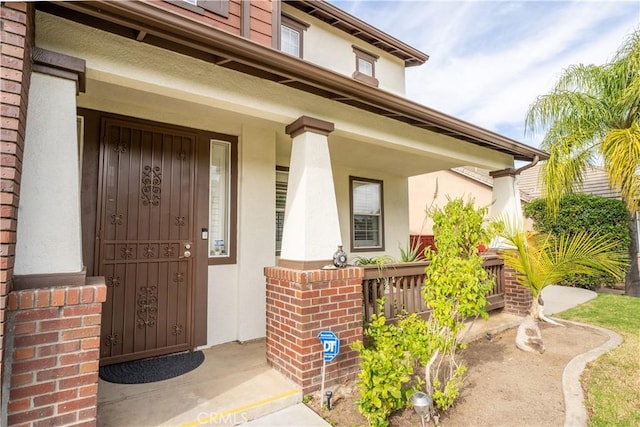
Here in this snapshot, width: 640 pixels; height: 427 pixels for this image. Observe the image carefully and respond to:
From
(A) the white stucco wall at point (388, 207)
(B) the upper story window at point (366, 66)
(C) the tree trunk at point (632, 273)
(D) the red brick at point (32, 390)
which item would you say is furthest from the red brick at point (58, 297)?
(C) the tree trunk at point (632, 273)

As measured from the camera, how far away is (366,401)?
247 cm

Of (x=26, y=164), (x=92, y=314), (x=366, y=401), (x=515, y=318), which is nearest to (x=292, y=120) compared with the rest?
(x=26, y=164)

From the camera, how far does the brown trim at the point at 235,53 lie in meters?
2.30

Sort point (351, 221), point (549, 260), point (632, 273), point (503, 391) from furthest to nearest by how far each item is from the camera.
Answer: point (632, 273)
point (351, 221)
point (549, 260)
point (503, 391)

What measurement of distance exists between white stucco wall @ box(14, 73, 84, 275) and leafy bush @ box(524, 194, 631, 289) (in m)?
9.76

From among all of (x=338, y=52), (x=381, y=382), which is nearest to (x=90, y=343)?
(x=381, y=382)

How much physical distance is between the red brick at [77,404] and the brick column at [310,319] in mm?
1592

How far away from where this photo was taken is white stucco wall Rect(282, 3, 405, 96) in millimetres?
6805

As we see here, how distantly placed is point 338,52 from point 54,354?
7029 millimetres

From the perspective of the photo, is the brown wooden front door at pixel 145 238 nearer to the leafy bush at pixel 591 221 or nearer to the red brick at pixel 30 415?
the red brick at pixel 30 415

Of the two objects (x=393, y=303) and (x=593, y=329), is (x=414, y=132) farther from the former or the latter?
(x=593, y=329)

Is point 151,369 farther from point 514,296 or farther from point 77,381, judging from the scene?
point 514,296

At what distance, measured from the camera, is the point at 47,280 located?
2.18 meters

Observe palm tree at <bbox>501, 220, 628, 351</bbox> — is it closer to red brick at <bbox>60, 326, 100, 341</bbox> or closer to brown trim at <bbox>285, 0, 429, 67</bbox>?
red brick at <bbox>60, 326, 100, 341</bbox>
